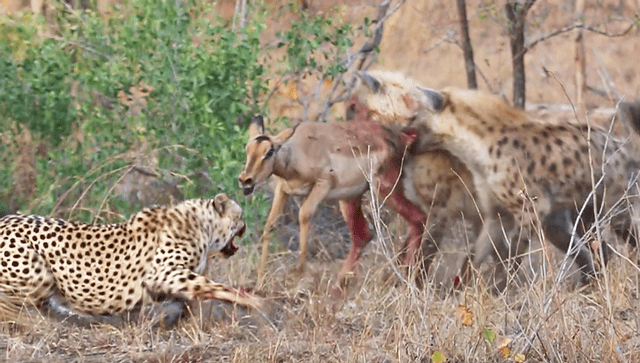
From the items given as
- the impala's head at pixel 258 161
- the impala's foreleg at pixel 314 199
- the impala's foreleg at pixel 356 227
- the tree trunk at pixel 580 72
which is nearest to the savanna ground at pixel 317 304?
the impala's foreleg at pixel 356 227

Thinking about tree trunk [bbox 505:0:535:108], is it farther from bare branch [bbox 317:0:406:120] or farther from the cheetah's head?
the cheetah's head

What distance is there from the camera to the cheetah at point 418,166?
6332 mm

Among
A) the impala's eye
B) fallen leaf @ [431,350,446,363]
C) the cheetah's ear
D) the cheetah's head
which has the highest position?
the impala's eye

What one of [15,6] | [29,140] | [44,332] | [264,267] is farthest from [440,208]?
[15,6]

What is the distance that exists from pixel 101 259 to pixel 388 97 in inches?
81.5

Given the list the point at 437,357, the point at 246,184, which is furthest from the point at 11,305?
the point at 437,357

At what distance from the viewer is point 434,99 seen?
633 cm

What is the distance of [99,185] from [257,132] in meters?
1.41

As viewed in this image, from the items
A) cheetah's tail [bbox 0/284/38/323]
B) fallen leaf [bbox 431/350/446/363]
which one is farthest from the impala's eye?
fallen leaf [bbox 431/350/446/363]

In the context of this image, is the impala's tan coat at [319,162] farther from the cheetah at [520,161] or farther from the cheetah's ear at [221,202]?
the cheetah's ear at [221,202]

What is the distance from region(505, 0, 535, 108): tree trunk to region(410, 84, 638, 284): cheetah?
2173 mm

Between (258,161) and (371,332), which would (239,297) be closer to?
(371,332)

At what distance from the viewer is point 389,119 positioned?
250 inches

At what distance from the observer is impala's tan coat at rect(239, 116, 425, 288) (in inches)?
229
